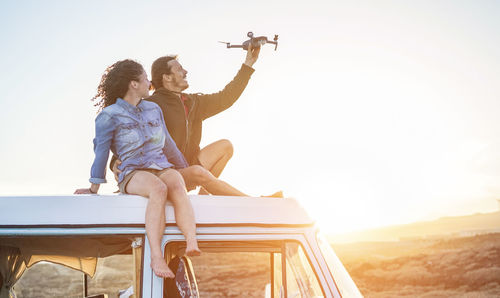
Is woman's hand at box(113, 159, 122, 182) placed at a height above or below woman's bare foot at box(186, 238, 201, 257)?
above

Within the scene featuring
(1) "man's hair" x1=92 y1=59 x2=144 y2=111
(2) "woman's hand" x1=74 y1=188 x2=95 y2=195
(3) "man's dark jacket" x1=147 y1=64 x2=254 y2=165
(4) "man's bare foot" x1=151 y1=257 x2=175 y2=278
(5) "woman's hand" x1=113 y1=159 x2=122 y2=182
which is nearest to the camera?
(4) "man's bare foot" x1=151 y1=257 x2=175 y2=278

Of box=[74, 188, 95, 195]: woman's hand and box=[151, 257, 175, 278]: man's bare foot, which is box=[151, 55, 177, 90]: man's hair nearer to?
box=[74, 188, 95, 195]: woman's hand

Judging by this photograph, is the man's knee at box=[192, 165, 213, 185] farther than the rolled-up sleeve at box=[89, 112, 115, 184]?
Yes

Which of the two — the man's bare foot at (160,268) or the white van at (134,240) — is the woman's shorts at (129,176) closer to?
the white van at (134,240)

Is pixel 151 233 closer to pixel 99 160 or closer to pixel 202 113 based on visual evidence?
pixel 99 160

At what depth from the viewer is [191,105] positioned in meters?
4.30

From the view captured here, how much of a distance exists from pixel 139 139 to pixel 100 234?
0.82 m

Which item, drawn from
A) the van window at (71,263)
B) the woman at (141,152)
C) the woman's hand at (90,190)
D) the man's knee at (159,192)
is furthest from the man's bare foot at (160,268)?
the woman's hand at (90,190)

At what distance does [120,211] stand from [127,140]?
2.20ft

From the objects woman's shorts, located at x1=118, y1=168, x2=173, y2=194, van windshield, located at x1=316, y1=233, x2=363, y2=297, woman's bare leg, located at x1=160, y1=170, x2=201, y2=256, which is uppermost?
woman's shorts, located at x1=118, y1=168, x2=173, y2=194

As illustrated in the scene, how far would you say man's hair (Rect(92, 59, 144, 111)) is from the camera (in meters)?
3.66

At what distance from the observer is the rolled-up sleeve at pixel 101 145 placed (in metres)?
3.19

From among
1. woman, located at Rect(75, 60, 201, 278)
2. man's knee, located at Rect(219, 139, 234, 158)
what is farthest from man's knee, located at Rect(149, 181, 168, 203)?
man's knee, located at Rect(219, 139, 234, 158)

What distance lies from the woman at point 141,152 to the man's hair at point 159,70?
570mm
